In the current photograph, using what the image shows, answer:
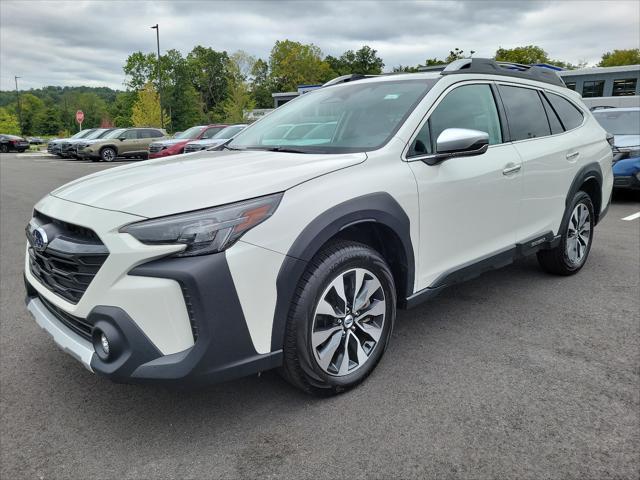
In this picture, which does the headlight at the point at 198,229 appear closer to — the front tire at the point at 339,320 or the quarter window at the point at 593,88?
the front tire at the point at 339,320

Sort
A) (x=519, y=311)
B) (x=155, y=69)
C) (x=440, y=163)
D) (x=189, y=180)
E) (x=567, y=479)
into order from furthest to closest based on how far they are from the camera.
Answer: (x=155, y=69) < (x=519, y=311) < (x=440, y=163) < (x=189, y=180) < (x=567, y=479)

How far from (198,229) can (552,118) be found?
343 centimetres

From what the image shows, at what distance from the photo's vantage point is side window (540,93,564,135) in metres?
4.20

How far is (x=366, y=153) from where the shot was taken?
2.75 meters

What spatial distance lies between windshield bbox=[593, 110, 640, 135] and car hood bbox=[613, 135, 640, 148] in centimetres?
36

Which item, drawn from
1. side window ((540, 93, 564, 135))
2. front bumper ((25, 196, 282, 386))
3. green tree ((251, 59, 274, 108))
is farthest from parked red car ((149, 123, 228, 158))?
green tree ((251, 59, 274, 108))

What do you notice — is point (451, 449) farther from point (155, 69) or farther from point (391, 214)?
point (155, 69)

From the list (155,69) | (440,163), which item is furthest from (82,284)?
(155,69)

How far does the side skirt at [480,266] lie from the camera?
3.00 m

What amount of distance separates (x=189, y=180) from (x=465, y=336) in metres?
2.10

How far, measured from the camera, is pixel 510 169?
11.5 ft

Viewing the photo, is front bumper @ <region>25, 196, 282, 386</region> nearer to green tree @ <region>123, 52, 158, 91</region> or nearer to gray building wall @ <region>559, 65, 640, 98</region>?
gray building wall @ <region>559, 65, 640, 98</region>

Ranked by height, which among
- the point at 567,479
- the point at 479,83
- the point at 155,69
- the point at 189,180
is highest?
the point at 155,69

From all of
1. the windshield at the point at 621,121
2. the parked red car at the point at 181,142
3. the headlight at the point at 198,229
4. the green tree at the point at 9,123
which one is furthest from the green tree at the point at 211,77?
the headlight at the point at 198,229
